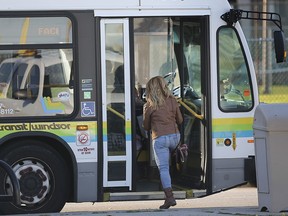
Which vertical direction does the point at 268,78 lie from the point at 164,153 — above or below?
above

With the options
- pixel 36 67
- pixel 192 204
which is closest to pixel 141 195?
pixel 36 67

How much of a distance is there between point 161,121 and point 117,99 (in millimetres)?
609

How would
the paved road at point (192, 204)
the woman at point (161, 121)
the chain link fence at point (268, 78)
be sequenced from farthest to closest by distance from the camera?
the chain link fence at point (268, 78) → the paved road at point (192, 204) → the woman at point (161, 121)

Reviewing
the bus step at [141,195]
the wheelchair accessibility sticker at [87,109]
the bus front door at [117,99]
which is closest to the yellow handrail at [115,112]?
the bus front door at [117,99]

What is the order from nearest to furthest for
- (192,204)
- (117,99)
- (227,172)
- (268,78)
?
(117,99), (227,172), (192,204), (268,78)

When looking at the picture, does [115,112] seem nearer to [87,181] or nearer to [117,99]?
[117,99]

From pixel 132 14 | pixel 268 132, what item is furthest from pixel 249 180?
pixel 132 14

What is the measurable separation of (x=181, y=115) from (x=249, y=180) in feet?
3.89

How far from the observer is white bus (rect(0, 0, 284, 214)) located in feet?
31.3

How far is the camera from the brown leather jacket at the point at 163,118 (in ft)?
31.6

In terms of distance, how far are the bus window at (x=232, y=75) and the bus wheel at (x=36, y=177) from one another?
2196mm

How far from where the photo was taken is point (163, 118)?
9.62 metres

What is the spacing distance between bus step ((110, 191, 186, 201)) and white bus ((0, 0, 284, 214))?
0.01 meters

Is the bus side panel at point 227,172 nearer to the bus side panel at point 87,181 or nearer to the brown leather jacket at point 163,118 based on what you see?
the brown leather jacket at point 163,118
